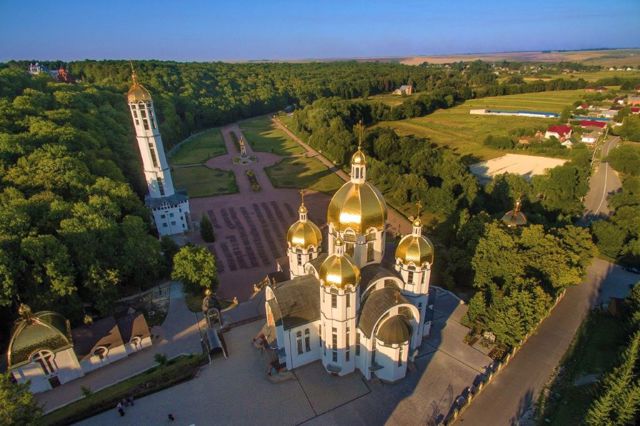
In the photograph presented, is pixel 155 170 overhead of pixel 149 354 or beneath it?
overhead

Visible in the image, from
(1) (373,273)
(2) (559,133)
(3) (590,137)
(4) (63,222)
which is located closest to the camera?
(1) (373,273)

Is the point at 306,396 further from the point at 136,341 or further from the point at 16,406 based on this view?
the point at 16,406

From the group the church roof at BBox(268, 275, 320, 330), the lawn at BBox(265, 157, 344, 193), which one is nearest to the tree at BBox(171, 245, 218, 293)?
the church roof at BBox(268, 275, 320, 330)

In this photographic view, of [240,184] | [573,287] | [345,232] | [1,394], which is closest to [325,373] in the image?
[345,232]

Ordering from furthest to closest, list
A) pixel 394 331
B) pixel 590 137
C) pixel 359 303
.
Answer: pixel 590 137
pixel 359 303
pixel 394 331

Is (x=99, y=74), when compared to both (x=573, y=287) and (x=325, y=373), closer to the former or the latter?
(x=325, y=373)

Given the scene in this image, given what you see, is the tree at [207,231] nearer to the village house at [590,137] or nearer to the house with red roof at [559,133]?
the house with red roof at [559,133]

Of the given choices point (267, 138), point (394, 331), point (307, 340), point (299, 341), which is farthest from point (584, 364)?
point (267, 138)

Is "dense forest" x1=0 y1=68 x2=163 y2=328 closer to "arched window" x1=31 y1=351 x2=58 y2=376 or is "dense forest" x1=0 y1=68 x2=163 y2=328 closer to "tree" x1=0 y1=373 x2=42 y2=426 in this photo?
"arched window" x1=31 y1=351 x2=58 y2=376
